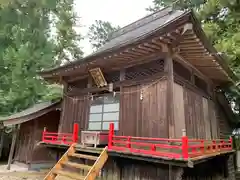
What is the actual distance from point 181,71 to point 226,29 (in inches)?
346

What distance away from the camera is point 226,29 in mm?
13773

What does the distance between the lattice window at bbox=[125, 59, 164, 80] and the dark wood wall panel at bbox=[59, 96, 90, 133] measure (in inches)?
85.4

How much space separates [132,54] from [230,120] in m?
9.58

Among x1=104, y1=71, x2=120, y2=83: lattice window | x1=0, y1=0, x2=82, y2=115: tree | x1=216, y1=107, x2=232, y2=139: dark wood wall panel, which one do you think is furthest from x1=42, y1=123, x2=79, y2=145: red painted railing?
x1=216, y1=107, x2=232, y2=139: dark wood wall panel

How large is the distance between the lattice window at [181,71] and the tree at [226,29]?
166 inches

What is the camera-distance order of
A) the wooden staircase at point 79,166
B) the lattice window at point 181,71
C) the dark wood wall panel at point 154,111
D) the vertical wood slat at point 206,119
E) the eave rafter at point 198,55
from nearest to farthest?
the wooden staircase at point 79,166 → the eave rafter at point 198,55 → the dark wood wall panel at point 154,111 → the lattice window at point 181,71 → the vertical wood slat at point 206,119

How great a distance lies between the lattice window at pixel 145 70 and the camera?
6.65 meters

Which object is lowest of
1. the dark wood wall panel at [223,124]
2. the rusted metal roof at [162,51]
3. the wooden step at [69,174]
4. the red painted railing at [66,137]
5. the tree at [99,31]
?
the wooden step at [69,174]

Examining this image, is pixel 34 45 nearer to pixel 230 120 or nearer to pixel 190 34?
pixel 190 34

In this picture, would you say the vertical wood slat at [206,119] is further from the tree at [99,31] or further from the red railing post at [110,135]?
the tree at [99,31]

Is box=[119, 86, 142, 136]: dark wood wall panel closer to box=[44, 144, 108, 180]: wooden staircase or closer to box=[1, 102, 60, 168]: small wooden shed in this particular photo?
box=[44, 144, 108, 180]: wooden staircase

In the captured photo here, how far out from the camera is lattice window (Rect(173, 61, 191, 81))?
692 centimetres

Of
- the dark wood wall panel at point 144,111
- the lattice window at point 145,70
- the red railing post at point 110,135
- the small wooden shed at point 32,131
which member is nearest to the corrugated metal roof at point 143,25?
the lattice window at point 145,70

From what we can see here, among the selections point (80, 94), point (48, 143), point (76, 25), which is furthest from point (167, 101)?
point (76, 25)
